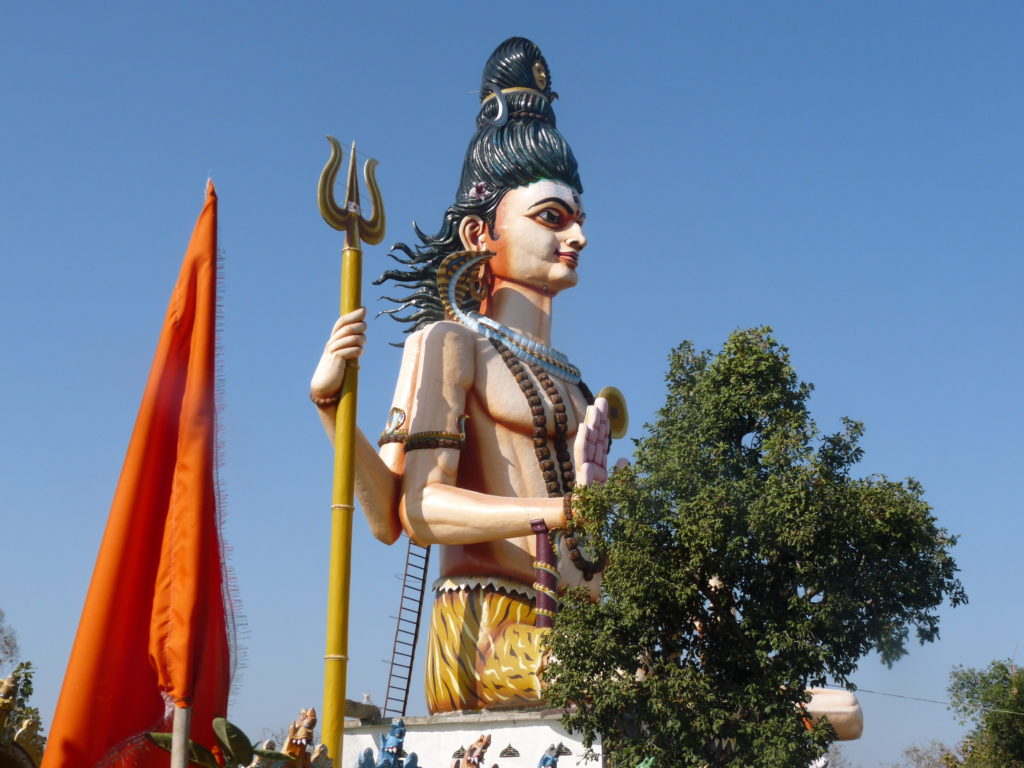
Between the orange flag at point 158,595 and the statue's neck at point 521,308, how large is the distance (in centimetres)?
685

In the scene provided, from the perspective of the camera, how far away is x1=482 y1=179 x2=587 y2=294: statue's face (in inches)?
567

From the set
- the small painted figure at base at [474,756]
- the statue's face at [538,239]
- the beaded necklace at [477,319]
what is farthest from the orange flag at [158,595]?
the statue's face at [538,239]

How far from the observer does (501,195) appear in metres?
14.6

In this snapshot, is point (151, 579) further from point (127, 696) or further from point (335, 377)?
point (335, 377)

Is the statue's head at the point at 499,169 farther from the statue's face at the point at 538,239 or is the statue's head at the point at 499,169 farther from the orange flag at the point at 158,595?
the orange flag at the point at 158,595

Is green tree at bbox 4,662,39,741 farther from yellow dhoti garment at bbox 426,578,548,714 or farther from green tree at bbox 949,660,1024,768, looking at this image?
green tree at bbox 949,660,1024,768

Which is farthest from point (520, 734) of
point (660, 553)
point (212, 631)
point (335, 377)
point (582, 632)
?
point (212, 631)

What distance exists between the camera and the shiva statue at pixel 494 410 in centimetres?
1250

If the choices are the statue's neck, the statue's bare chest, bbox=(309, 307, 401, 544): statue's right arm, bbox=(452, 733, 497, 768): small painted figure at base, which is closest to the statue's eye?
the statue's neck

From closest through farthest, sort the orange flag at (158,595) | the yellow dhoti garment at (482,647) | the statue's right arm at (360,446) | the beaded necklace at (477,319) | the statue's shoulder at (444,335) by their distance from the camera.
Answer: the orange flag at (158,595) → the statue's right arm at (360,446) → the yellow dhoti garment at (482,647) → the statue's shoulder at (444,335) → the beaded necklace at (477,319)

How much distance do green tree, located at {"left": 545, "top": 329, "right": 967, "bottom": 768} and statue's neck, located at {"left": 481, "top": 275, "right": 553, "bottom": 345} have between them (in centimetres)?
388

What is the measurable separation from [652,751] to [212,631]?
418 cm

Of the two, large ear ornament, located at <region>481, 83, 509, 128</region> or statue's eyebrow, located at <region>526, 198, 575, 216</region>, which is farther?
large ear ornament, located at <region>481, 83, 509, 128</region>

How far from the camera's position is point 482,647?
41.8 feet
